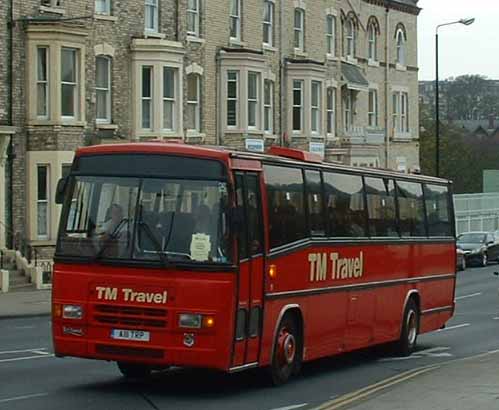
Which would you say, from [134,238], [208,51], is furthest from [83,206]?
[208,51]

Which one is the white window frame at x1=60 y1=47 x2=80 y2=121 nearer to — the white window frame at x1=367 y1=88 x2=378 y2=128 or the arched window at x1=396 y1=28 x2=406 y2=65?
the white window frame at x1=367 y1=88 x2=378 y2=128

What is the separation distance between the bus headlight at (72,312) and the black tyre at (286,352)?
256 cm

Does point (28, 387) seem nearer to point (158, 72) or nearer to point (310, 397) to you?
point (310, 397)

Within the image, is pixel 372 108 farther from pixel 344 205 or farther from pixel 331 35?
pixel 344 205

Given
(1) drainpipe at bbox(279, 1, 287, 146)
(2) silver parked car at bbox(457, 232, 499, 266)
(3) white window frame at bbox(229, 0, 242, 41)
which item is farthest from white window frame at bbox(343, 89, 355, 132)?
(3) white window frame at bbox(229, 0, 242, 41)

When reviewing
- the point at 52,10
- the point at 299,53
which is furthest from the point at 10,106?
the point at 299,53

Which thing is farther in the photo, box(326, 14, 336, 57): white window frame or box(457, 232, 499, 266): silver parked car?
box(457, 232, 499, 266): silver parked car

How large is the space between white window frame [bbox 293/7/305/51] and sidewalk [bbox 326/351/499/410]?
3609cm

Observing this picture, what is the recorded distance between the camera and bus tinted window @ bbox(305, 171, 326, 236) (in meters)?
17.0

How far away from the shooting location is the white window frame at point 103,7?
40406 millimetres

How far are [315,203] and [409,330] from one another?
512cm

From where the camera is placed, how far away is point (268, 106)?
163ft

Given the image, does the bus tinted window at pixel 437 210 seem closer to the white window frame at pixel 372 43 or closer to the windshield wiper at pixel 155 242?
the windshield wiper at pixel 155 242

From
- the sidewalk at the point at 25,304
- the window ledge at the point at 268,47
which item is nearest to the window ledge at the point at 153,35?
the window ledge at the point at 268,47
